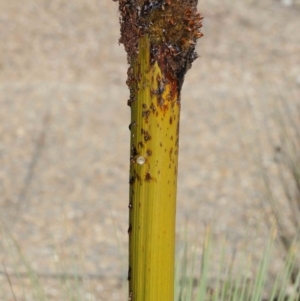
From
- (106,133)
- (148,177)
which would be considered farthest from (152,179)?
(106,133)

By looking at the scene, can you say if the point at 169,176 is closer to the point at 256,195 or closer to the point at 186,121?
the point at 256,195

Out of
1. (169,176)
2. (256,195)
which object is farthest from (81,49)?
(169,176)

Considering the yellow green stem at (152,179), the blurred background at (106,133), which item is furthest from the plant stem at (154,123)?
the blurred background at (106,133)

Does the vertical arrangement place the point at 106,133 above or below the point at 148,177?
above

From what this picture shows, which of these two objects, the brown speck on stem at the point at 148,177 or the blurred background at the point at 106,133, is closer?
the brown speck on stem at the point at 148,177

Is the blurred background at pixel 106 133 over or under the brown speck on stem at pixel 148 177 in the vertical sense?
over

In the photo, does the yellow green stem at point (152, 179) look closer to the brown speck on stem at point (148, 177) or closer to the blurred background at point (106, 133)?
the brown speck on stem at point (148, 177)

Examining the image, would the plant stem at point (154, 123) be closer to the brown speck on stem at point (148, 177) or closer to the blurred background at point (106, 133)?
the brown speck on stem at point (148, 177)

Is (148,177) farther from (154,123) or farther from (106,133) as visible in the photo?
(106,133)
